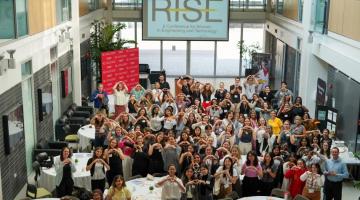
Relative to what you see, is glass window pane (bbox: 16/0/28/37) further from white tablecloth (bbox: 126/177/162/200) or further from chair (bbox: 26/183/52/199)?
white tablecloth (bbox: 126/177/162/200)

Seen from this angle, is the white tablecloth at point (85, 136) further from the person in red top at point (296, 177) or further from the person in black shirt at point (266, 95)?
the person in red top at point (296, 177)

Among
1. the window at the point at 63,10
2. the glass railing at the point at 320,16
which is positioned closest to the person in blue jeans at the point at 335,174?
the glass railing at the point at 320,16

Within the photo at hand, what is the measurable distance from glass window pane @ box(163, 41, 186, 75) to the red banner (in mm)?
7716

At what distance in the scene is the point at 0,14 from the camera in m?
10.6

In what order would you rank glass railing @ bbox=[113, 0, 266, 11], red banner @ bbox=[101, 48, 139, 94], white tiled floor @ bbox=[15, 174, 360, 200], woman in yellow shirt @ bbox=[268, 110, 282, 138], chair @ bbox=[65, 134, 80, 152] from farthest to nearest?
glass railing @ bbox=[113, 0, 266, 11] < red banner @ bbox=[101, 48, 139, 94] < chair @ bbox=[65, 134, 80, 152] < woman in yellow shirt @ bbox=[268, 110, 282, 138] < white tiled floor @ bbox=[15, 174, 360, 200]

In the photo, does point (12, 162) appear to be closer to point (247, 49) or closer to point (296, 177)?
point (296, 177)

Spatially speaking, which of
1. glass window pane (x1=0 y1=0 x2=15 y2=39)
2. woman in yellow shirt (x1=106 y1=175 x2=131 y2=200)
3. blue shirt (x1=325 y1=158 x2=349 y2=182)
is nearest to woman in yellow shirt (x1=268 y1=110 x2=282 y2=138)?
blue shirt (x1=325 y1=158 x2=349 y2=182)

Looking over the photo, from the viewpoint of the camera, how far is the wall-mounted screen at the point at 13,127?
33.4ft

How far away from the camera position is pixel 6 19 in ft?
35.2

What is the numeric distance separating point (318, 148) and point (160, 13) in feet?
40.5

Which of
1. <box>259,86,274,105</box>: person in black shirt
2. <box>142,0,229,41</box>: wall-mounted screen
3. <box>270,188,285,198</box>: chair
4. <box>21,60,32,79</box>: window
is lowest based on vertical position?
<box>270,188,285,198</box>: chair

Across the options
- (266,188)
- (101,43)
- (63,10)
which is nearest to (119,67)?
(101,43)

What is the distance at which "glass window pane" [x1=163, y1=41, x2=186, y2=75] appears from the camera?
1064 inches

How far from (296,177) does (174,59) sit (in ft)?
69.8
